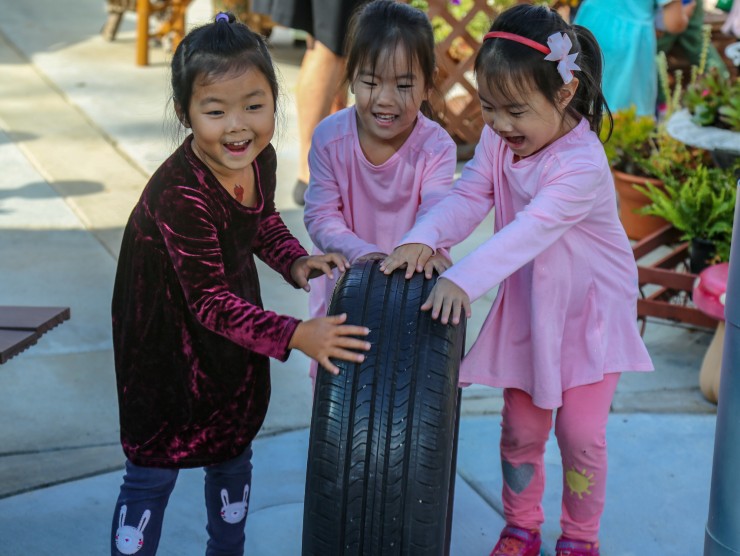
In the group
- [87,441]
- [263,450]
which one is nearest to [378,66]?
[263,450]

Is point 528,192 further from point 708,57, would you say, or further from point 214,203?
point 708,57

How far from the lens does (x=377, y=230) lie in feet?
9.55

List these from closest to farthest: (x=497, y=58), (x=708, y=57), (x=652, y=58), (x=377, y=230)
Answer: (x=497, y=58)
(x=377, y=230)
(x=652, y=58)
(x=708, y=57)

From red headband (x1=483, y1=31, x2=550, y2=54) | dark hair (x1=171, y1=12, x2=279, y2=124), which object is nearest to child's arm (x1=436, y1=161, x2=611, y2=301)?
red headband (x1=483, y1=31, x2=550, y2=54)

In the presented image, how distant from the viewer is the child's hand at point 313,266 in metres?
2.53

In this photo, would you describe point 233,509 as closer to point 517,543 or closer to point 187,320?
point 187,320

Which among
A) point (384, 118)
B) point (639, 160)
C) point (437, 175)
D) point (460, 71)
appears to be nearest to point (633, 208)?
point (639, 160)

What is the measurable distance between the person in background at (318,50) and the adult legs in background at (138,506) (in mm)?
2906

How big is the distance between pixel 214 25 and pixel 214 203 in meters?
0.38

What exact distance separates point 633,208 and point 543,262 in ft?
9.47

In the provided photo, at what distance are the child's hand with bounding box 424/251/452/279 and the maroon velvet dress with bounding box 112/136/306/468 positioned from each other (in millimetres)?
348

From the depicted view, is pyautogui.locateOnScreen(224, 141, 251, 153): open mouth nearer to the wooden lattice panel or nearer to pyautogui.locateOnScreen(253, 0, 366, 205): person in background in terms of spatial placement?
pyautogui.locateOnScreen(253, 0, 366, 205): person in background

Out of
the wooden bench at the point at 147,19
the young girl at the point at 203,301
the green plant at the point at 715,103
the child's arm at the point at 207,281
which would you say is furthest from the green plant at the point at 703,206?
the wooden bench at the point at 147,19

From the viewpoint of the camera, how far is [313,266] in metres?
2.55
